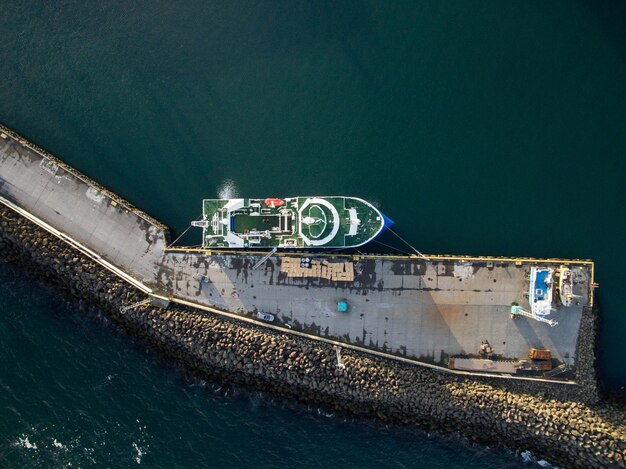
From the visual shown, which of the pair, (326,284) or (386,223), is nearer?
(386,223)

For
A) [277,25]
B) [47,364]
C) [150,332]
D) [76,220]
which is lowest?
[47,364]

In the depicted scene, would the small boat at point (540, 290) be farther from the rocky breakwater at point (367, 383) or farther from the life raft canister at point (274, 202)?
the life raft canister at point (274, 202)

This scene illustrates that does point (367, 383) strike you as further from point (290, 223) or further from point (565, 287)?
point (565, 287)

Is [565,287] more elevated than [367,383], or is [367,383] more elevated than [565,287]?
[565,287]

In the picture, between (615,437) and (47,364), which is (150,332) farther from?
(615,437)

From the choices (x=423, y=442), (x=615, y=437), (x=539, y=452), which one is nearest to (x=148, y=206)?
(x=423, y=442)

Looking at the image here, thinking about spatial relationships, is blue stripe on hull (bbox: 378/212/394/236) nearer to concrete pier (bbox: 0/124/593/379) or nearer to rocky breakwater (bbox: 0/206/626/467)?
concrete pier (bbox: 0/124/593/379)

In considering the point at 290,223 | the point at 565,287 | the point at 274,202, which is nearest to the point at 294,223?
the point at 290,223
